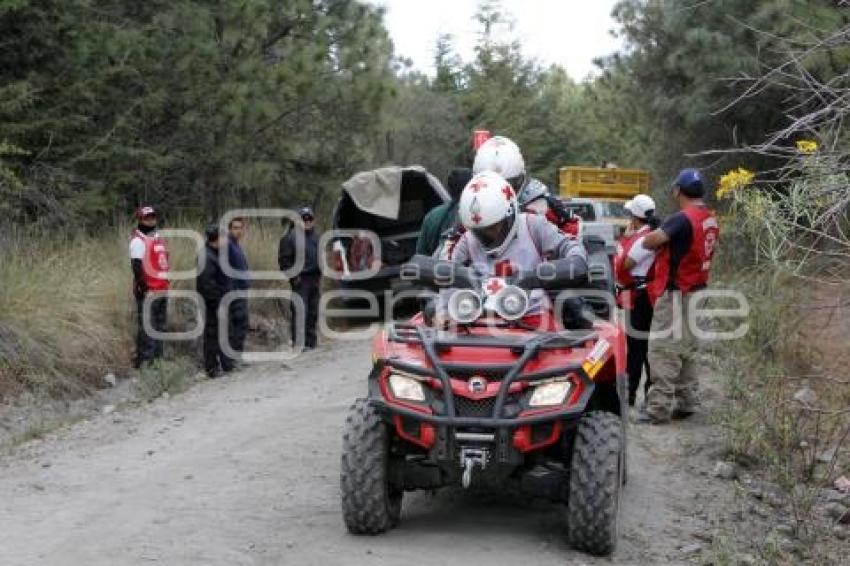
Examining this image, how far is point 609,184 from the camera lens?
3127 cm

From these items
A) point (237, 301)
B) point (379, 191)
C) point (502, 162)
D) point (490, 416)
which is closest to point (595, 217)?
point (379, 191)

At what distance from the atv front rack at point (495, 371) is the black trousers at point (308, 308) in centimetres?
964

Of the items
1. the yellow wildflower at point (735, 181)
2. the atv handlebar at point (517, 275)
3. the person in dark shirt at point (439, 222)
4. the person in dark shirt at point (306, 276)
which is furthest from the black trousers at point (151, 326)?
the yellow wildflower at point (735, 181)

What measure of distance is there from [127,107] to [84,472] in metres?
10.9

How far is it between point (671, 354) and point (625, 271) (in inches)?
36.2

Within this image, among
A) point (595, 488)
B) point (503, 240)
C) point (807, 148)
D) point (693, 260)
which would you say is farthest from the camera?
point (693, 260)

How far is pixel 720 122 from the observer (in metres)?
20.5

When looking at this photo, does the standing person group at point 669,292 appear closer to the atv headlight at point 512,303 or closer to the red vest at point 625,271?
the red vest at point 625,271

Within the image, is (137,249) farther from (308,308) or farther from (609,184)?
(609,184)

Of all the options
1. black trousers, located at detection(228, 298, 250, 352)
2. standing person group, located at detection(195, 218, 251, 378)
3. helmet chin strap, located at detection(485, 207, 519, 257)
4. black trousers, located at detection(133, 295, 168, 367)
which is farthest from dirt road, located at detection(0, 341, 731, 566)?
black trousers, located at detection(228, 298, 250, 352)

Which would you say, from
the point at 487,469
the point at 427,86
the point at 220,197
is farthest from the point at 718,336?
the point at 427,86

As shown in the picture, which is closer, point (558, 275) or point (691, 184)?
point (558, 275)

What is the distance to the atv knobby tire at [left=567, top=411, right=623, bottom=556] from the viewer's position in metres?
5.68

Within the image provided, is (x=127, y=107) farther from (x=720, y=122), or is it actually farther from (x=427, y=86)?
(x=427, y=86)
